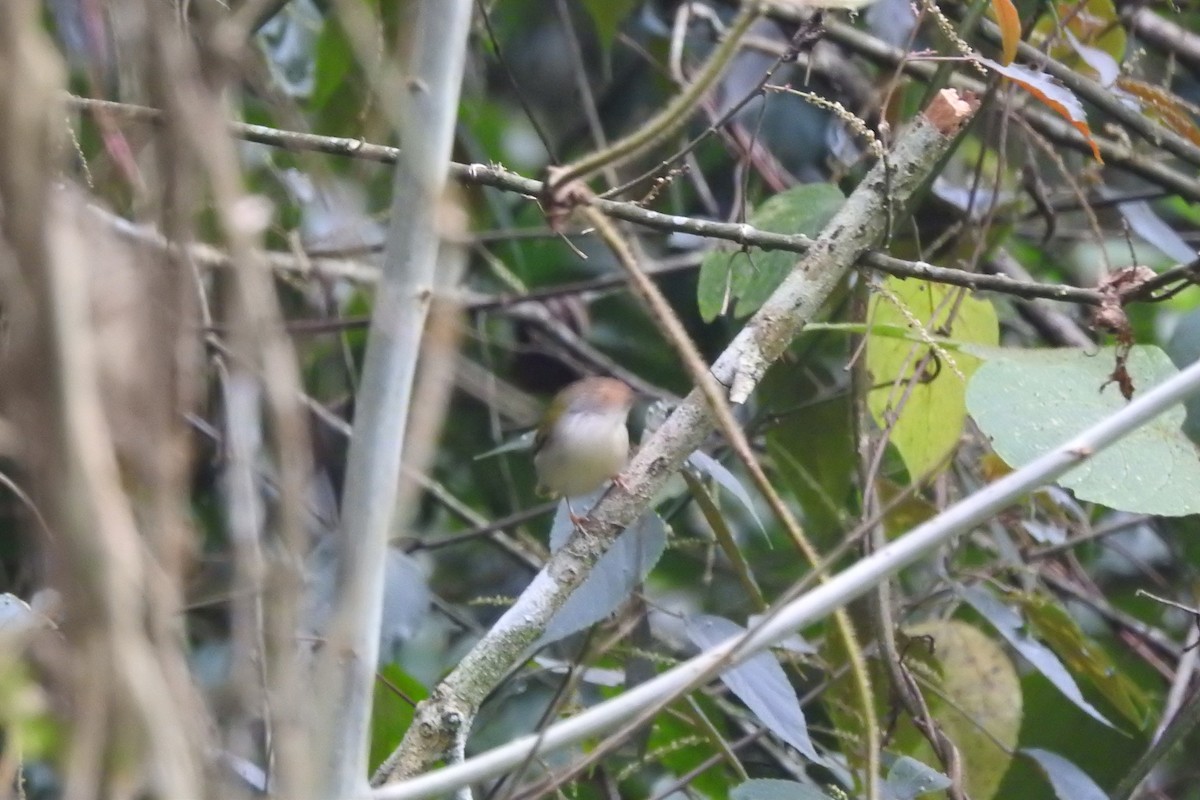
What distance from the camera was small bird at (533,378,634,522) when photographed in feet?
8.41

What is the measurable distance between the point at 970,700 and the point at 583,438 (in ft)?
2.96

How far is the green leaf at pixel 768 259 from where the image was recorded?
194 cm

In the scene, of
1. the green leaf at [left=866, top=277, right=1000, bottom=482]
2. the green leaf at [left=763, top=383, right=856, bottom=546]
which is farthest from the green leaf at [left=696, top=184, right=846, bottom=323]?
the green leaf at [left=763, top=383, right=856, bottom=546]

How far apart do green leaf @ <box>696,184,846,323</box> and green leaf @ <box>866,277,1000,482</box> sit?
158 millimetres

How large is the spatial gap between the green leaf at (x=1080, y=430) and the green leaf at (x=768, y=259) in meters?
0.48

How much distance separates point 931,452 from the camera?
6.09 feet

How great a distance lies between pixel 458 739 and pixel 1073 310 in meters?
2.12

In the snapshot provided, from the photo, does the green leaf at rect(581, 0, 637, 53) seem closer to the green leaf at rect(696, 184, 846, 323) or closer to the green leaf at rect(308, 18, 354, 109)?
the green leaf at rect(308, 18, 354, 109)

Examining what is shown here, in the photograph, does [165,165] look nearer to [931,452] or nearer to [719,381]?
[719,381]

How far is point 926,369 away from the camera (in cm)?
182

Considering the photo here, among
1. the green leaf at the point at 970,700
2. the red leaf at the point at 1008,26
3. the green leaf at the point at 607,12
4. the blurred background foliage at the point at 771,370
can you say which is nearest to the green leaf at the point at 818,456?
the blurred background foliage at the point at 771,370

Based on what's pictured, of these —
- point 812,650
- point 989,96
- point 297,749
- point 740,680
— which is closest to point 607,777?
point 812,650

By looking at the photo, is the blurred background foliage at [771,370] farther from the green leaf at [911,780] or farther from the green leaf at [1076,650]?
the green leaf at [911,780]

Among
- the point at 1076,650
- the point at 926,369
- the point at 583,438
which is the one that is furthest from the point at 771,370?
the point at 1076,650
